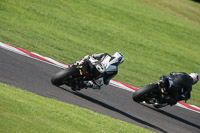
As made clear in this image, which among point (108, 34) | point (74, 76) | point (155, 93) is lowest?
point (108, 34)

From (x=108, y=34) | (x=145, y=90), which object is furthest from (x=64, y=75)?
(x=108, y=34)

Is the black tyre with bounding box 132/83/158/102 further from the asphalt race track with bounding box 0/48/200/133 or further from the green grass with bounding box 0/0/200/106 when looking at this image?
the green grass with bounding box 0/0/200/106

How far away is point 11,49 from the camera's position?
41.3 feet

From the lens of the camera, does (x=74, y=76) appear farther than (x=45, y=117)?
Yes

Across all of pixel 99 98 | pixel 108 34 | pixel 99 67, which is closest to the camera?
pixel 99 67

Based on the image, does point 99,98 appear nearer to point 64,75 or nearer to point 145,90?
point 145,90

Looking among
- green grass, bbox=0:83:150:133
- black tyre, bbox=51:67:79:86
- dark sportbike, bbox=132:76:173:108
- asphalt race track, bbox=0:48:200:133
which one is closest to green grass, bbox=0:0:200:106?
asphalt race track, bbox=0:48:200:133

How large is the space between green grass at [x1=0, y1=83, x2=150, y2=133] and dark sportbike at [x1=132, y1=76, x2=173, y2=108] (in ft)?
7.32

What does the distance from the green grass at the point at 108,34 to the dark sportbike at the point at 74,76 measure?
435 cm

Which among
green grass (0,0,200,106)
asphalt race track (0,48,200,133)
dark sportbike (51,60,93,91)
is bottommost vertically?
green grass (0,0,200,106)

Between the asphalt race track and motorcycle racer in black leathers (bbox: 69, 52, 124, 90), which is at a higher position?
motorcycle racer in black leathers (bbox: 69, 52, 124, 90)

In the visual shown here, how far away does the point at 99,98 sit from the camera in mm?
10445

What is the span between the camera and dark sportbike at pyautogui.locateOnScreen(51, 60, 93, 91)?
9565 mm

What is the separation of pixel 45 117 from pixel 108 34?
13548 mm
